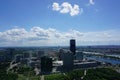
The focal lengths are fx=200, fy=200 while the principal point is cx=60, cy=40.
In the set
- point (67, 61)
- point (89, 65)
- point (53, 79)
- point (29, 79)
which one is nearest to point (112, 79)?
point (53, 79)

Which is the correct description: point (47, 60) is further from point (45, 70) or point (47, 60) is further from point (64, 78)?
point (64, 78)

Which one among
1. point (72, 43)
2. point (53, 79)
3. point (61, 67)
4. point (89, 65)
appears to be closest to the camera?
point (53, 79)

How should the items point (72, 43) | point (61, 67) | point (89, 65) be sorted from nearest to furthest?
point (61, 67) → point (89, 65) → point (72, 43)

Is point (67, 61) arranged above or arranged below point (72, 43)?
below

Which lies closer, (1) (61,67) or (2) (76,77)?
(2) (76,77)

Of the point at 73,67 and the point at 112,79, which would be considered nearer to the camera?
the point at 112,79

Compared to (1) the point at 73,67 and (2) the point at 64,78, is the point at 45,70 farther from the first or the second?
(2) the point at 64,78

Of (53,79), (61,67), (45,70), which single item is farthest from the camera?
(61,67)

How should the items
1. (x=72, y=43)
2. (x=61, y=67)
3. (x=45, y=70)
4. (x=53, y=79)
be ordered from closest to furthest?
(x=53, y=79)
(x=45, y=70)
(x=61, y=67)
(x=72, y=43)

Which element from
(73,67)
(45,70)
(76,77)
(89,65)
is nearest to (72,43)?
(89,65)
